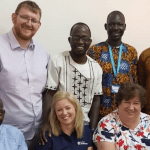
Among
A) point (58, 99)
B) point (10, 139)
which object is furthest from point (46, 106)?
point (10, 139)

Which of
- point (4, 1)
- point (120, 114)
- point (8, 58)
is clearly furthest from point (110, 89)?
point (4, 1)

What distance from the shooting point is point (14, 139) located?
1.83 metres

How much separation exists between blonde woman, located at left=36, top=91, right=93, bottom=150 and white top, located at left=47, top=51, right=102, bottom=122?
14 cm

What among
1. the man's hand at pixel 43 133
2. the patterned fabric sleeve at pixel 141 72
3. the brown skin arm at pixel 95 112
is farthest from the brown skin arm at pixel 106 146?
the patterned fabric sleeve at pixel 141 72

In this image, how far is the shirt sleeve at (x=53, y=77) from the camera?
2.12 m

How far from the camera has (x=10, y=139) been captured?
1.82 meters

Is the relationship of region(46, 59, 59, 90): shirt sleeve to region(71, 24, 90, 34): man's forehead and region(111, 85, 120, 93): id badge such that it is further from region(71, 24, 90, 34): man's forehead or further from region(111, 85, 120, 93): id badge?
region(111, 85, 120, 93): id badge

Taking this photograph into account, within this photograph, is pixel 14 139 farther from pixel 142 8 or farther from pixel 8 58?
pixel 142 8

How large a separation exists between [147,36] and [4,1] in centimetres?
196

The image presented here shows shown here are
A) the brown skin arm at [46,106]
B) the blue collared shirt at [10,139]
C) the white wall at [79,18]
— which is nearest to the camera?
the blue collared shirt at [10,139]

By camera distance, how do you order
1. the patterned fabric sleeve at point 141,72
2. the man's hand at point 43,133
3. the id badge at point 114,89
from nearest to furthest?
the man's hand at point 43,133 → the id badge at point 114,89 → the patterned fabric sleeve at point 141,72

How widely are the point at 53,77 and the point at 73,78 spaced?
187 millimetres

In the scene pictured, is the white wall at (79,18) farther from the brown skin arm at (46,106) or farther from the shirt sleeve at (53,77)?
the brown skin arm at (46,106)

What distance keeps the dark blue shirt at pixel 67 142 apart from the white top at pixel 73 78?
20 cm
